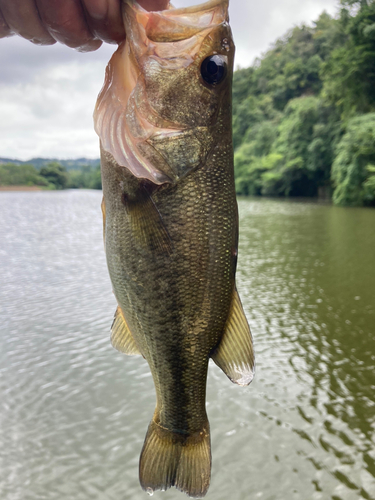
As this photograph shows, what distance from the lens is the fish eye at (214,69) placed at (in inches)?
57.1

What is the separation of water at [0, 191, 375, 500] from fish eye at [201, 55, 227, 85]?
162 inches

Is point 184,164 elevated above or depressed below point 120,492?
above

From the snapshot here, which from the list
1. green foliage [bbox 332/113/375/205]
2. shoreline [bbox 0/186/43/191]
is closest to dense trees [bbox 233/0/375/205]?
green foliage [bbox 332/113/375/205]

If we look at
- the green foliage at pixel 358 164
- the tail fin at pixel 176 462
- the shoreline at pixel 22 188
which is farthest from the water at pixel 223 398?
the shoreline at pixel 22 188

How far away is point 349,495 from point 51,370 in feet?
14.8

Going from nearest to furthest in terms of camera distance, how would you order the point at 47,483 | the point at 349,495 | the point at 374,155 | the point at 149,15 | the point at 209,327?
the point at 149,15 < the point at 209,327 < the point at 349,495 < the point at 47,483 < the point at 374,155

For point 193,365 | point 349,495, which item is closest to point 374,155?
point 349,495

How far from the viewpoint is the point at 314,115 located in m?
40.6

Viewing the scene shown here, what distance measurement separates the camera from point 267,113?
6188 cm

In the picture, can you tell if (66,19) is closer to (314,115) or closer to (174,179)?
(174,179)

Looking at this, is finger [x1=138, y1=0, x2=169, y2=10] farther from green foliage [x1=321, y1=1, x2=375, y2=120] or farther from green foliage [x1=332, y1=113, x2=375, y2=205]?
green foliage [x1=321, y1=1, x2=375, y2=120]

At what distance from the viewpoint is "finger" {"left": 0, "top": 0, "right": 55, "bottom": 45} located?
4.56ft

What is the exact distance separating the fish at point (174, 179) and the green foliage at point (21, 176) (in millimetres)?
89091

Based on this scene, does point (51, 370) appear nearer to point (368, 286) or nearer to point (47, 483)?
point (47, 483)
